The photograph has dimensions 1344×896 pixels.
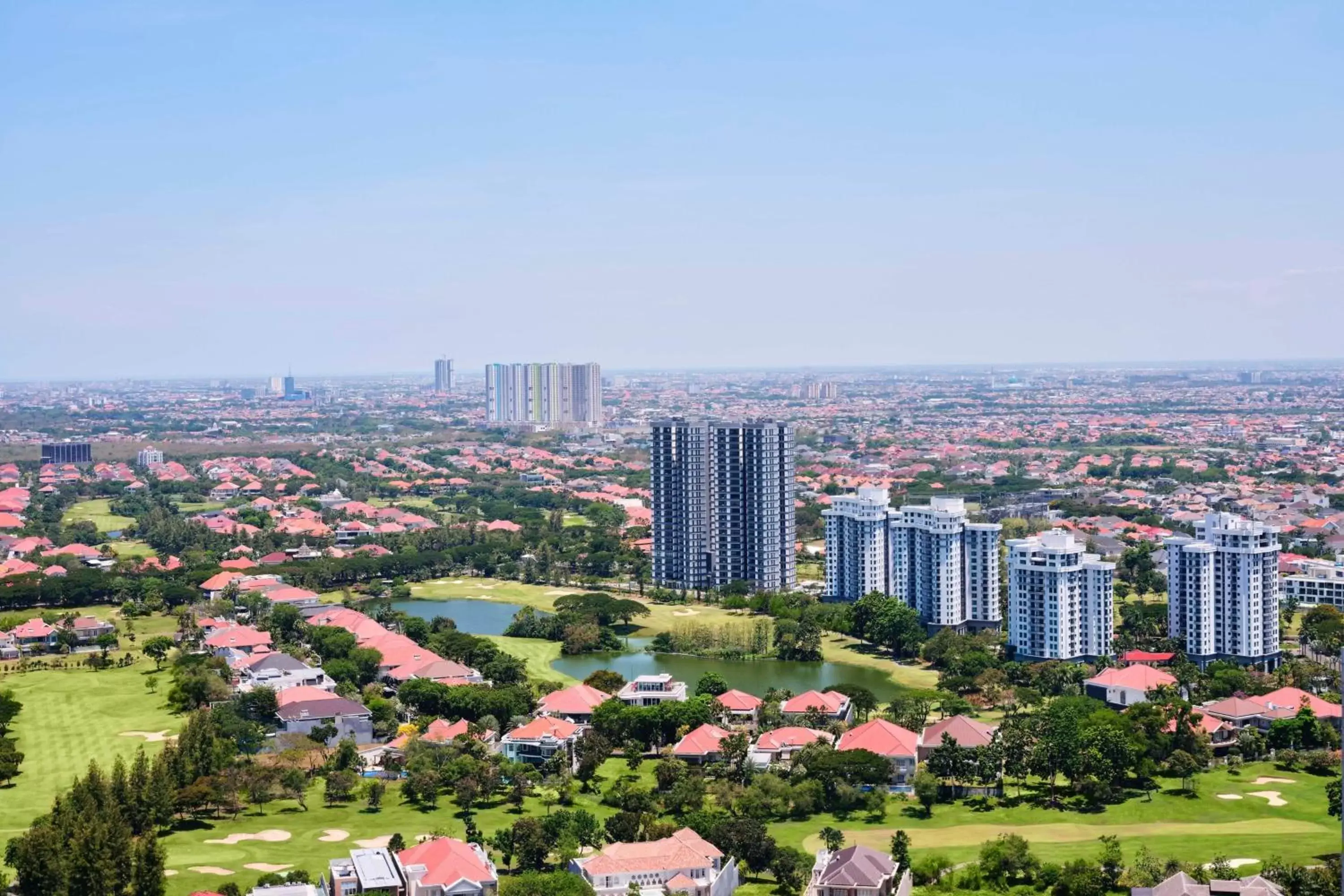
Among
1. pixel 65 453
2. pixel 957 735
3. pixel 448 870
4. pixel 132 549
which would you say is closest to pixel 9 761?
pixel 448 870

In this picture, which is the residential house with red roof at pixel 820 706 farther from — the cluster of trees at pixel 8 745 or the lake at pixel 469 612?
the cluster of trees at pixel 8 745

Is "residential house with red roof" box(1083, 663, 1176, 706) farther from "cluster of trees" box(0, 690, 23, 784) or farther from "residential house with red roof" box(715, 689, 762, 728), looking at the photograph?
"cluster of trees" box(0, 690, 23, 784)

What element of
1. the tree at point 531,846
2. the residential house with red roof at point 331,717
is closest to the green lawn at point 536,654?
the residential house with red roof at point 331,717

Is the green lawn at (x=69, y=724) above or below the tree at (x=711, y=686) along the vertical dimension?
below

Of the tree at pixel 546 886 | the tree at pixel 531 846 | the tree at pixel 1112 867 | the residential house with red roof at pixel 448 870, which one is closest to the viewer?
the tree at pixel 546 886

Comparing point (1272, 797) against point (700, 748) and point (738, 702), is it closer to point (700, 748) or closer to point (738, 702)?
point (700, 748)
